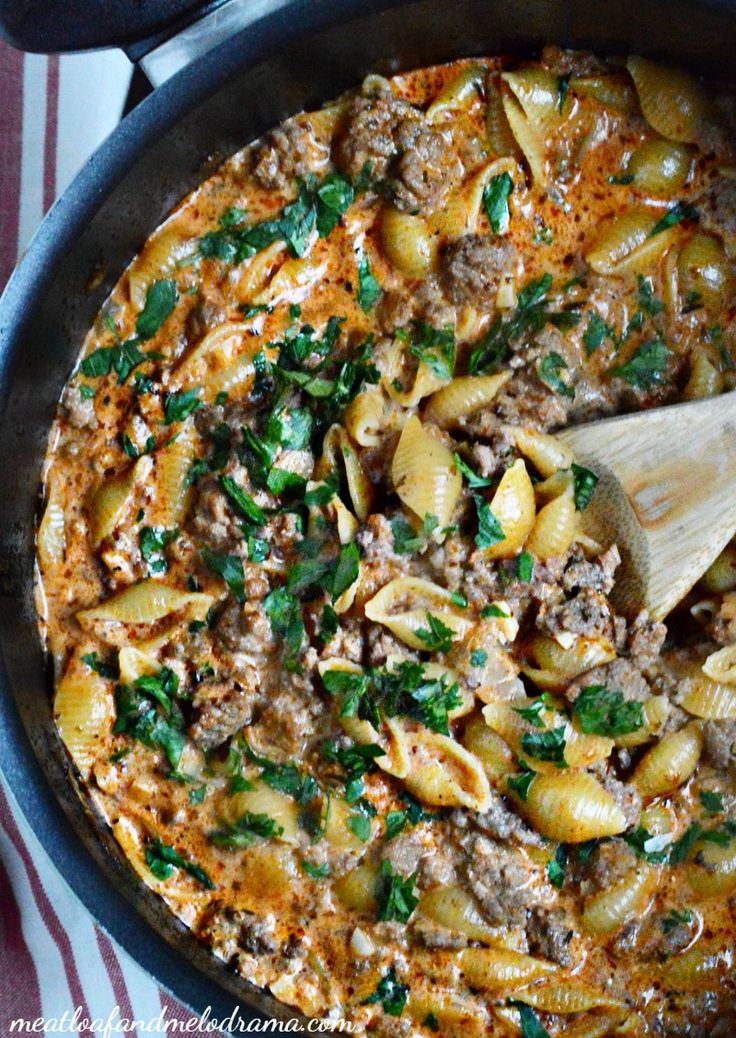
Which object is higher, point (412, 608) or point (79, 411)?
point (79, 411)

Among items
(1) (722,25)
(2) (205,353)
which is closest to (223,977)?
(2) (205,353)

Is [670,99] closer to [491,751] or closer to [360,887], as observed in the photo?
[491,751]

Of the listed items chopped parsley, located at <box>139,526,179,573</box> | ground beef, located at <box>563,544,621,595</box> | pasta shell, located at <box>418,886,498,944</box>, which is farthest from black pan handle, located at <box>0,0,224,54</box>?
pasta shell, located at <box>418,886,498,944</box>

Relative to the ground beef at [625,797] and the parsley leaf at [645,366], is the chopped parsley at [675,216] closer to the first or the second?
the parsley leaf at [645,366]

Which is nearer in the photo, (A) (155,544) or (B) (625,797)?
(B) (625,797)

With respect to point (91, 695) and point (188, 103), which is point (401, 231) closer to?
point (188, 103)

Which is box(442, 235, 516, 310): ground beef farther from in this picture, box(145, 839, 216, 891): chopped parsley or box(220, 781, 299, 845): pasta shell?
box(145, 839, 216, 891): chopped parsley

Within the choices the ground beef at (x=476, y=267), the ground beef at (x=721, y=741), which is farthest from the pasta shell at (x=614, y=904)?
the ground beef at (x=476, y=267)

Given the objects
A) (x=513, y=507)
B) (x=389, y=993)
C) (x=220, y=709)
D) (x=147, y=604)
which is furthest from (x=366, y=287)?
(x=389, y=993)
